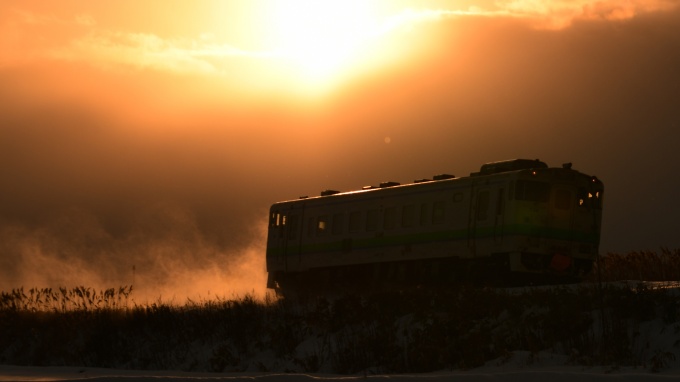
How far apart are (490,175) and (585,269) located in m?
3.61

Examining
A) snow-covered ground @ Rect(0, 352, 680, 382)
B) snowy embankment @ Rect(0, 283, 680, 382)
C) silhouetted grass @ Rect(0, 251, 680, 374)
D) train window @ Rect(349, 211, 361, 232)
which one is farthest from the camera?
train window @ Rect(349, 211, 361, 232)

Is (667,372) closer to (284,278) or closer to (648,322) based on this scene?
(648,322)

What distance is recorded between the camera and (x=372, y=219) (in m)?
33.1

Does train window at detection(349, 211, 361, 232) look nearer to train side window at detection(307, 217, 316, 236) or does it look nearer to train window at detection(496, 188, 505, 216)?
train side window at detection(307, 217, 316, 236)

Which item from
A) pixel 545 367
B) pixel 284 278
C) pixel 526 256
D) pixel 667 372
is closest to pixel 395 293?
pixel 526 256

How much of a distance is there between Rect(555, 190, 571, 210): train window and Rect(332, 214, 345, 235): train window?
7519 mm

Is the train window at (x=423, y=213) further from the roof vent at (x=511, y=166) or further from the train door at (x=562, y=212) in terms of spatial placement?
the train door at (x=562, y=212)

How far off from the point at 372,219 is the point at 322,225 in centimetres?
267

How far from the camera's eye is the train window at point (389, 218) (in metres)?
32.2

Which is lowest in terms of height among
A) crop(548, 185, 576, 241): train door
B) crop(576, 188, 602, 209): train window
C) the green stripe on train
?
the green stripe on train

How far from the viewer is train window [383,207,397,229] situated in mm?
32219

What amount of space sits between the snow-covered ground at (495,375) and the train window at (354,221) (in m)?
15.5

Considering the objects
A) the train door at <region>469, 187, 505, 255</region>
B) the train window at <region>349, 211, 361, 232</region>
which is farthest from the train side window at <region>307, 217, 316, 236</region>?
the train door at <region>469, 187, 505, 255</region>

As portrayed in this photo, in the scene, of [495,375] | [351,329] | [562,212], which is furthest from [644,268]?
[495,375]
